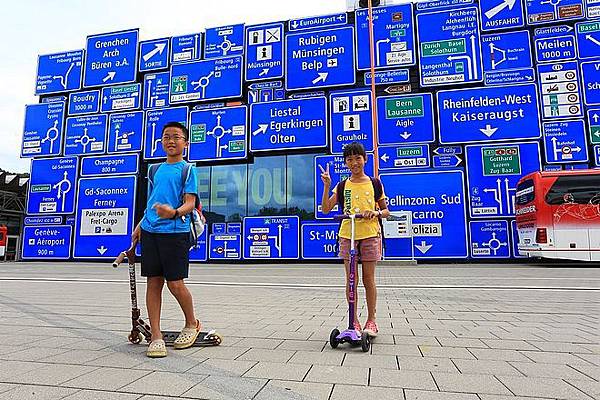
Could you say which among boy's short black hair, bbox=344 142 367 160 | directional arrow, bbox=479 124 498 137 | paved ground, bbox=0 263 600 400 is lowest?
paved ground, bbox=0 263 600 400

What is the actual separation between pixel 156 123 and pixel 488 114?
15.4m

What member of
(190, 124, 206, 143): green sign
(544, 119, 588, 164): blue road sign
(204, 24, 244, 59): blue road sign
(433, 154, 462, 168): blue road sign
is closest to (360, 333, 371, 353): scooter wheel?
(433, 154, 462, 168): blue road sign

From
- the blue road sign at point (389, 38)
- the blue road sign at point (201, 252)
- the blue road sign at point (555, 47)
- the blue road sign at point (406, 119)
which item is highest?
the blue road sign at point (389, 38)

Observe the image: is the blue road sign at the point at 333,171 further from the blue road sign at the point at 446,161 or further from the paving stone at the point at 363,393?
the paving stone at the point at 363,393

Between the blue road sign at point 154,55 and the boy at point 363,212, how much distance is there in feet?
66.3

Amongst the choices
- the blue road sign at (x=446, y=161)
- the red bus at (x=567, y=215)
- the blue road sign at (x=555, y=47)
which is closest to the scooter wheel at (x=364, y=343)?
the red bus at (x=567, y=215)

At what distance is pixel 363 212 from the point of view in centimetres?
358

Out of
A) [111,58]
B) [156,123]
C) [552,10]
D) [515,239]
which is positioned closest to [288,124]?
[156,123]

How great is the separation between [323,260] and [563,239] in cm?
887

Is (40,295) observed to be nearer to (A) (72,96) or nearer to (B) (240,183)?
(B) (240,183)

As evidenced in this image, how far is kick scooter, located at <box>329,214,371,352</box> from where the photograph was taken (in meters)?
3.31

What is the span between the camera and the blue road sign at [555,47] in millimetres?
17281

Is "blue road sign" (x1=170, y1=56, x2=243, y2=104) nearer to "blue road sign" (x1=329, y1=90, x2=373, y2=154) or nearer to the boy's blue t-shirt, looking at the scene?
"blue road sign" (x1=329, y1=90, x2=373, y2=154)

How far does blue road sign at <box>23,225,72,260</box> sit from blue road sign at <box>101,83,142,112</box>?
6547mm
